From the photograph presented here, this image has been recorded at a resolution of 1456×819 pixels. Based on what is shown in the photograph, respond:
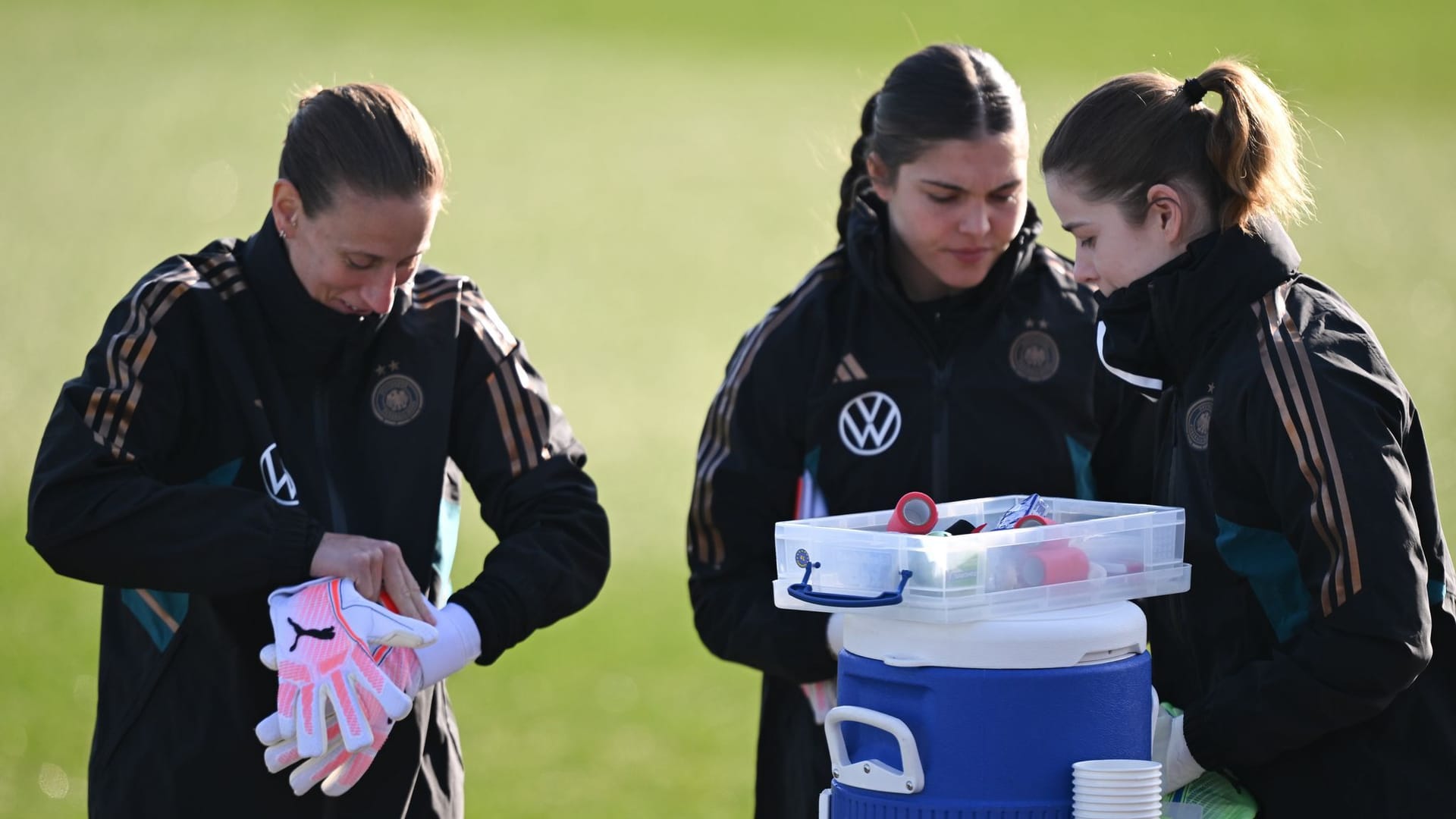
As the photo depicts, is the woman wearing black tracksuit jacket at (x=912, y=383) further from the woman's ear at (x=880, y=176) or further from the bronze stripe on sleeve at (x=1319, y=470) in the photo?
the bronze stripe on sleeve at (x=1319, y=470)

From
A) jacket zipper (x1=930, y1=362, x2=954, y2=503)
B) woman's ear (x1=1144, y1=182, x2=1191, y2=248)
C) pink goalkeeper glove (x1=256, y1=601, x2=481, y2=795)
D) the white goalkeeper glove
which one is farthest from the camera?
jacket zipper (x1=930, y1=362, x2=954, y2=503)

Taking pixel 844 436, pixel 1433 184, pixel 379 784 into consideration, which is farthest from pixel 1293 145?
pixel 1433 184

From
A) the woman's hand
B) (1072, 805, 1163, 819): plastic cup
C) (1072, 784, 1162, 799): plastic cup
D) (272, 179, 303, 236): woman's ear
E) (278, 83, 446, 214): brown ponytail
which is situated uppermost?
(278, 83, 446, 214): brown ponytail

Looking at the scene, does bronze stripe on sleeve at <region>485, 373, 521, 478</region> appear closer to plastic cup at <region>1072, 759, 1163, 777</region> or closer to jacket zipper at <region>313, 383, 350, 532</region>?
jacket zipper at <region>313, 383, 350, 532</region>

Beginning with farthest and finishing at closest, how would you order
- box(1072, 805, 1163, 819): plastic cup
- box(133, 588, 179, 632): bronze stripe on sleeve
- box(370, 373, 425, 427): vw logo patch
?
box(370, 373, 425, 427): vw logo patch → box(133, 588, 179, 632): bronze stripe on sleeve → box(1072, 805, 1163, 819): plastic cup

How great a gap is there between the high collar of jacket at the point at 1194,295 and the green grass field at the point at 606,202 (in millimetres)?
884

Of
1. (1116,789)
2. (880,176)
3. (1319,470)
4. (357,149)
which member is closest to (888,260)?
(880,176)

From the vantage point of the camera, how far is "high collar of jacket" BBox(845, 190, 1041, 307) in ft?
8.52

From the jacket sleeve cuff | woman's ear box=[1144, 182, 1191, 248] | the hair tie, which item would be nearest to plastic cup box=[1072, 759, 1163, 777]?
woman's ear box=[1144, 182, 1191, 248]

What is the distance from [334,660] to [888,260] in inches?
43.0

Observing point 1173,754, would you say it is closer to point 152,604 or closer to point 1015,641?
point 1015,641

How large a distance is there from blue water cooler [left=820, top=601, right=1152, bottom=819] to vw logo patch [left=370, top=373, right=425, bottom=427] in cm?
96

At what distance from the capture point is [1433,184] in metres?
12.3

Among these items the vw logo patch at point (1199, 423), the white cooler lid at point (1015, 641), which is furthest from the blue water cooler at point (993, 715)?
the vw logo patch at point (1199, 423)
